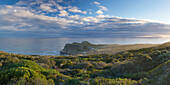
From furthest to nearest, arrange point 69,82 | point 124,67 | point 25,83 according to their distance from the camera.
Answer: point 124,67 < point 69,82 < point 25,83

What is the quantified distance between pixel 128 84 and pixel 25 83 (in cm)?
463

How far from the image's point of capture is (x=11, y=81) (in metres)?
4.61

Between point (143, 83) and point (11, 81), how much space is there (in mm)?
5899

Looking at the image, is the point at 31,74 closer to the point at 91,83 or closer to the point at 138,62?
the point at 91,83

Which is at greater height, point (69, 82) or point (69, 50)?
point (69, 82)

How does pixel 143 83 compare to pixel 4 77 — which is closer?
pixel 143 83

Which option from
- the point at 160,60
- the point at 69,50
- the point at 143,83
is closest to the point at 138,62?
the point at 160,60

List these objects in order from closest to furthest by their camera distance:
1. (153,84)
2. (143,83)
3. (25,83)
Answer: (153,84) → (143,83) → (25,83)

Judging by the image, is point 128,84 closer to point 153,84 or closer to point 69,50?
point 153,84

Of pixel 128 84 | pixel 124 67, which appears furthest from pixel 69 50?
pixel 128 84

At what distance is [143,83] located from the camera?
169 inches

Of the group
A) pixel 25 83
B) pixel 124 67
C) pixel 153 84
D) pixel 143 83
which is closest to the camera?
pixel 153 84

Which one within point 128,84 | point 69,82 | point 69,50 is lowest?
point 69,50

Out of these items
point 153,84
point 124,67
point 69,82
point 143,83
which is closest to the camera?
point 153,84
